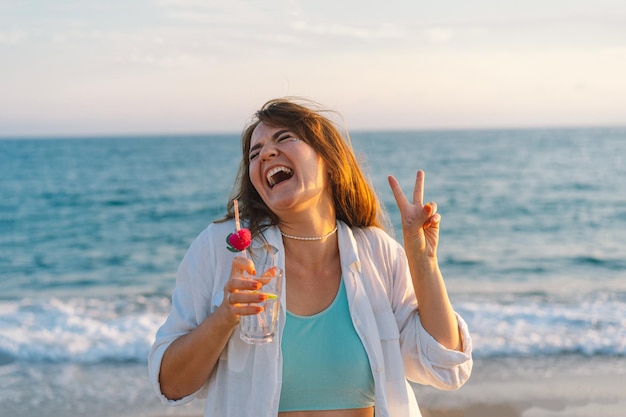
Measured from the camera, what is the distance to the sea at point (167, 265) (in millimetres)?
6555

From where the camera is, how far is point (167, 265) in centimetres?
1245

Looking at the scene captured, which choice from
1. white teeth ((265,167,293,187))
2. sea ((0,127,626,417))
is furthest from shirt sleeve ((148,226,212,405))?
sea ((0,127,626,417))

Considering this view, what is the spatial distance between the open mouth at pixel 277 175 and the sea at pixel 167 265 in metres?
0.50

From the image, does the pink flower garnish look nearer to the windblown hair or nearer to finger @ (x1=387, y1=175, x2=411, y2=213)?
the windblown hair

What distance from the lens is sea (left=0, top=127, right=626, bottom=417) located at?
21.5 ft

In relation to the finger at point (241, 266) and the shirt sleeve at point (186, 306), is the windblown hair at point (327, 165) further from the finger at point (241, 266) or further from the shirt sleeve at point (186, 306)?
the finger at point (241, 266)

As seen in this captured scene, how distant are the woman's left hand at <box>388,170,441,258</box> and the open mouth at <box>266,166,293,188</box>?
39 cm

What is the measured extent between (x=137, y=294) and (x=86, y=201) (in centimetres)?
1241

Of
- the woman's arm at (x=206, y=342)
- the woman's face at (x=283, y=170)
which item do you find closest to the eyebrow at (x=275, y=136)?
the woman's face at (x=283, y=170)

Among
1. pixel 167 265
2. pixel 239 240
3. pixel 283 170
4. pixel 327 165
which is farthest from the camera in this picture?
pixel 167 265

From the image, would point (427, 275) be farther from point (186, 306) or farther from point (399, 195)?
point (186, 306)

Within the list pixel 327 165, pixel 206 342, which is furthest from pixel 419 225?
pixel 206 342

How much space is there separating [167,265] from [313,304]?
9898 millimetres

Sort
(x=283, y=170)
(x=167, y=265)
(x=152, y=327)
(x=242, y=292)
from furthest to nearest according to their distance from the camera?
(x=167, y=265), (x=152, y=327), (x=283, y=170), (x=242, y=292)
